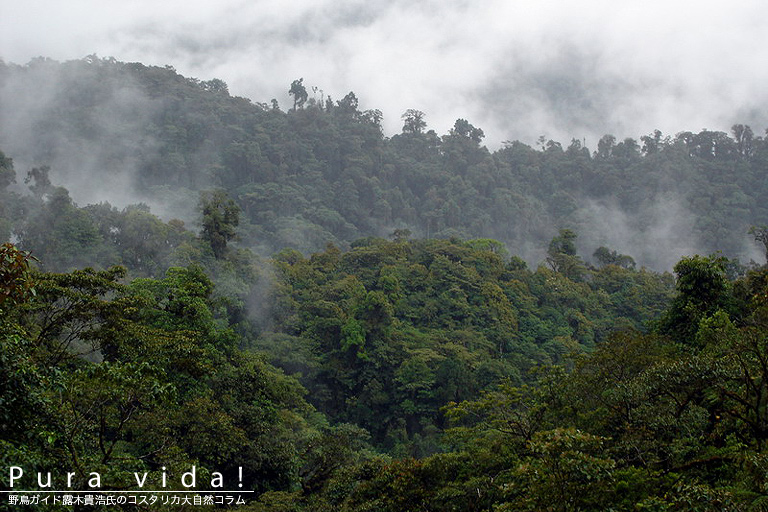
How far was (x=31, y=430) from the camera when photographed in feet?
24.2

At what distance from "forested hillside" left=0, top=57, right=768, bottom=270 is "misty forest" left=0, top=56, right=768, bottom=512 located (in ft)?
1.13

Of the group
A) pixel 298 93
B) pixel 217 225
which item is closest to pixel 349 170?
pixel 298 93

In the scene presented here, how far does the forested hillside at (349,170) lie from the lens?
6366cm

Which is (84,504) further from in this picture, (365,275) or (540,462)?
(365,275)

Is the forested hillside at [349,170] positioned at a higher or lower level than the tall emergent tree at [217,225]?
higher

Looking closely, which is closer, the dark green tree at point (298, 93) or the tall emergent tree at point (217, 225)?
the tall emergent tree at point (217, 225)

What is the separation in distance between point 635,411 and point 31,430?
Result: 11446 mm

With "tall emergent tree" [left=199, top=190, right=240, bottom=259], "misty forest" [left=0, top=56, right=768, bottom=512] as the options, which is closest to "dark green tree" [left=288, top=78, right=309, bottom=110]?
"misty forest" [left=0, top=56, right=768, bottom=512]

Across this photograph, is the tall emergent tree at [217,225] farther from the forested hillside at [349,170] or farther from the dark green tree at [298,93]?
the dark green tree at [298,93]

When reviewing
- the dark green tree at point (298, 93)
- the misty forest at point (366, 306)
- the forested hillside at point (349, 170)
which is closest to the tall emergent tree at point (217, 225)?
the misty forest at point (366, 306)

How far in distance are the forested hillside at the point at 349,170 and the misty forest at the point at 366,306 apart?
0.34 metres

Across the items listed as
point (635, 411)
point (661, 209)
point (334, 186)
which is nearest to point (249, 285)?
point (635, 411)

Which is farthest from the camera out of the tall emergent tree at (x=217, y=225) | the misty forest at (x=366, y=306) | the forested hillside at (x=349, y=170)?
the forested hillside at (x=349, y=170)

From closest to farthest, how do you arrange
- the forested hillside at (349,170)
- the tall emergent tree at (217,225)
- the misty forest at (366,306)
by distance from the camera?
1. the misty forest at (366,306)
2. the tall emergent tree at (217,225)
3. the forested hillside at (349,170)
